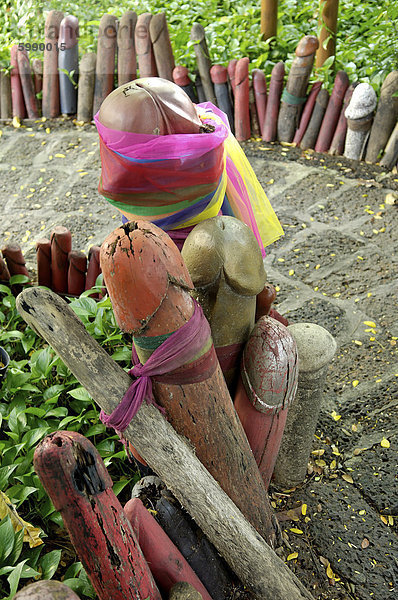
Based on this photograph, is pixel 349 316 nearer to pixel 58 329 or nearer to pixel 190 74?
pixel 58 329

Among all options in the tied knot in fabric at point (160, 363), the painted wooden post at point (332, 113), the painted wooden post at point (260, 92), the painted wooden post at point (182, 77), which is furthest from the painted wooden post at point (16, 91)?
the tied knot in fabric at point (160, 363)

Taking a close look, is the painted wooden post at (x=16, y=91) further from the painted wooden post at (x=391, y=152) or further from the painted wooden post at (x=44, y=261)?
the painted wooden post at (x=391, y=152)

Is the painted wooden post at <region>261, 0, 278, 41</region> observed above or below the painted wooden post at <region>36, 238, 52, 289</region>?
above

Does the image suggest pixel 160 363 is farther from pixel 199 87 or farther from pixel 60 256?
pixel 199 87

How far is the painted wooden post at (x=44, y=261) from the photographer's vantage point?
8.87 ft

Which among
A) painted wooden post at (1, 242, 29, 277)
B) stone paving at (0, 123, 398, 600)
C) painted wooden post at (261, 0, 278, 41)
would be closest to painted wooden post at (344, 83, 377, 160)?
stone paving at (0, 123, 398, 600)

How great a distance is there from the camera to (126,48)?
4.25 metres

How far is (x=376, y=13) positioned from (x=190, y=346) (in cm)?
437

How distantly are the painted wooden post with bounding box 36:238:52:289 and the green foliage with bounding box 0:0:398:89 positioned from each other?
234 centimetres

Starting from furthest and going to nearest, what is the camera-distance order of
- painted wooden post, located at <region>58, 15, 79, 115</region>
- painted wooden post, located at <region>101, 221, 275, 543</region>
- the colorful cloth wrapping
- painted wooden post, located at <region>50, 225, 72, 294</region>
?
painted wooden post, located at <region>58, 15, 79, 115</region>, painted wooden post, located at <region>50, 225, 72, 294</region>, the colorful cloth wrapping, painted wooden post, located at <region>101, 221, 275, 543</region>

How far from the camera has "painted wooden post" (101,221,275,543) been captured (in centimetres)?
120

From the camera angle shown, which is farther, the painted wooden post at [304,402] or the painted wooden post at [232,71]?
the painted wooden post at [232,71]

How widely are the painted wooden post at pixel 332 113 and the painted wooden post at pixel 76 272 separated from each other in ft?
6.93

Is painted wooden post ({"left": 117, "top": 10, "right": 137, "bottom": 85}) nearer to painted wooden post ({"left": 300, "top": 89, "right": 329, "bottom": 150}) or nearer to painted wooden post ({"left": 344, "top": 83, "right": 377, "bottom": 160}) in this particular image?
→ painted wooden post ({"left": 300, "top": 89, "right": 329, "bottom": 150})
